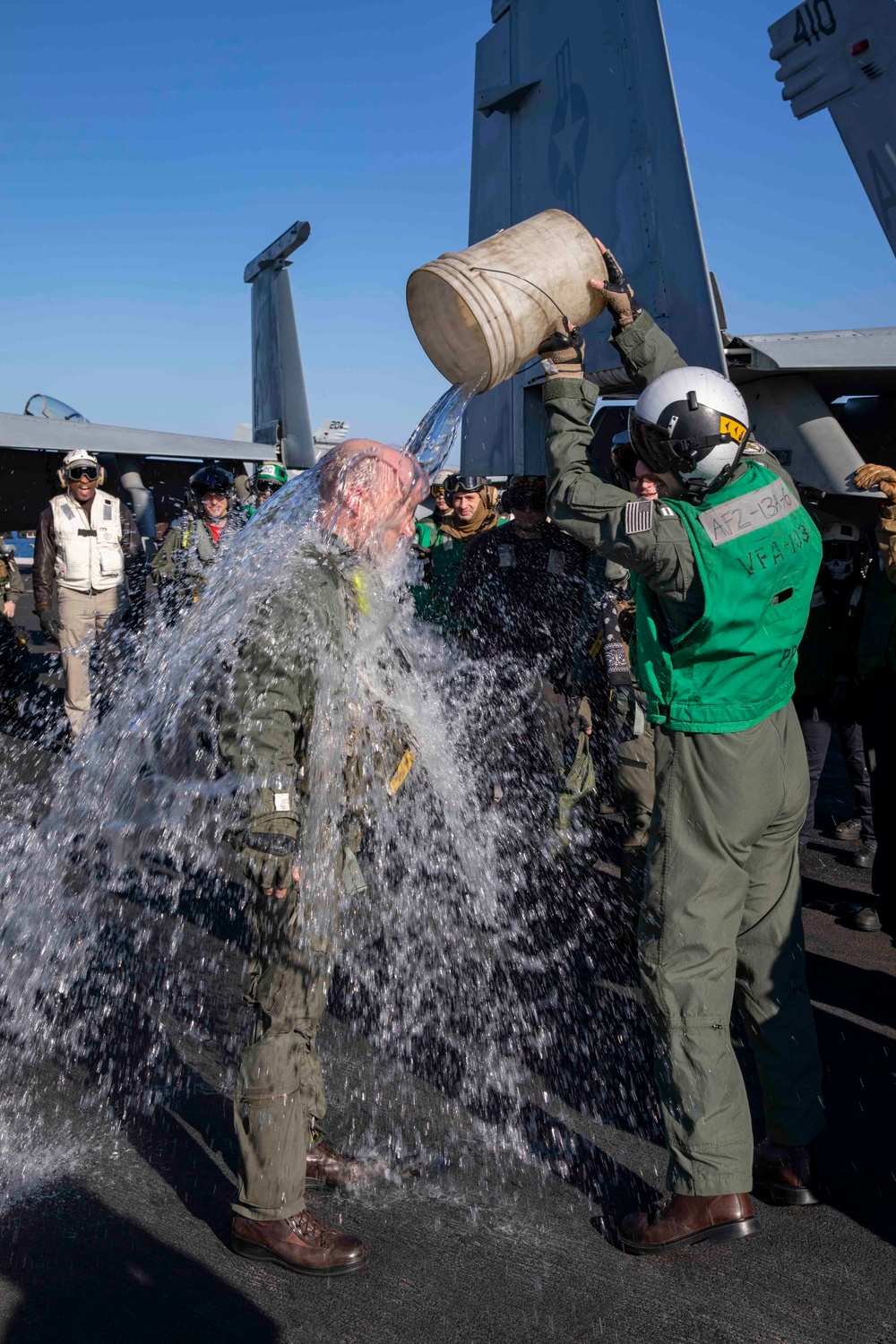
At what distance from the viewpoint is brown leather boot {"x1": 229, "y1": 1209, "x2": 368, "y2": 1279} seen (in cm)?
228

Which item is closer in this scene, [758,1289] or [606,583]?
[758,1289]

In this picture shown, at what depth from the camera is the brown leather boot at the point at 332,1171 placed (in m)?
2.66

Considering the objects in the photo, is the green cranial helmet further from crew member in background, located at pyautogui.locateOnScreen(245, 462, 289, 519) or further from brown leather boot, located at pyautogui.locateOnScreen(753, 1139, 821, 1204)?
brown leather boot, located at pyautogui.locateOnScreen(753, 1139, 821, 1204)

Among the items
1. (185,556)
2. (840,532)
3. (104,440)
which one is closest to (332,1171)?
(840,532)

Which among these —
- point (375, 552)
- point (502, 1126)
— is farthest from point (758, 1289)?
point (375, 552)

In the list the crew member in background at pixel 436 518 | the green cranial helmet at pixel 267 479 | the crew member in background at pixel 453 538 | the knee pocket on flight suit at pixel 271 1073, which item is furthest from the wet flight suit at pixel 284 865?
the green cranial helmet at pixel 267 479

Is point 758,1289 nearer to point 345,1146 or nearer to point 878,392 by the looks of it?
point 345,1146

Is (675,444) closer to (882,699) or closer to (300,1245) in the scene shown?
(300,1245)

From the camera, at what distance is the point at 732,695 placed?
2.40 metres

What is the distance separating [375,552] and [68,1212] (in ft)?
6.28

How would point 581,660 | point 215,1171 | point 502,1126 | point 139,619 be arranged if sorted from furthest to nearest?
point 139,619
point 581,660
point 502,1126
point 215,1171

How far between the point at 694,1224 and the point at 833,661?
12.2 ft

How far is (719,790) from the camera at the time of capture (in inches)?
93.2

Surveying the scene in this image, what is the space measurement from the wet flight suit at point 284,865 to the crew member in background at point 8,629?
7.32 meters
